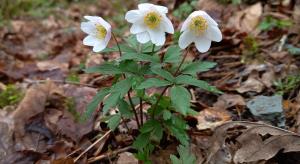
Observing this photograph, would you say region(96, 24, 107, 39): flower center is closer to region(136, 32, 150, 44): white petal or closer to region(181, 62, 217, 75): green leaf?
region(136, 32, 150, 44): white petal

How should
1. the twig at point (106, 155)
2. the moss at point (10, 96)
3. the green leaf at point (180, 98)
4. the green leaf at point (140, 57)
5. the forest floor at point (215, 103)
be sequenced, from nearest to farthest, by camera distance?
the green leaf at point (180, 98) < the green leaf at point (140, 57) < the forest floor at point (215, 103) < the twig at point (106, 155) < the moss at point (10, 96)

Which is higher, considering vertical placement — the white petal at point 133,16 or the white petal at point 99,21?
the white petal at point 133,16

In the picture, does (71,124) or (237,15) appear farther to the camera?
(237,15)

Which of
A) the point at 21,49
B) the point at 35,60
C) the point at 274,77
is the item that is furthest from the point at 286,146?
the point at 21,49

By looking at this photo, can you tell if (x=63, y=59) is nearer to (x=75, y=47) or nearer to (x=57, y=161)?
(x=75, y=47)

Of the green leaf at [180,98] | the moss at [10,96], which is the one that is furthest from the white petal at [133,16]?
the moss at [10,96]

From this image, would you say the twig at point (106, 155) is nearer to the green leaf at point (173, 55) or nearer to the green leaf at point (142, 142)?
the green leaf at point (142, 142)

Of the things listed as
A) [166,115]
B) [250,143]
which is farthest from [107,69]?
[250,143]
